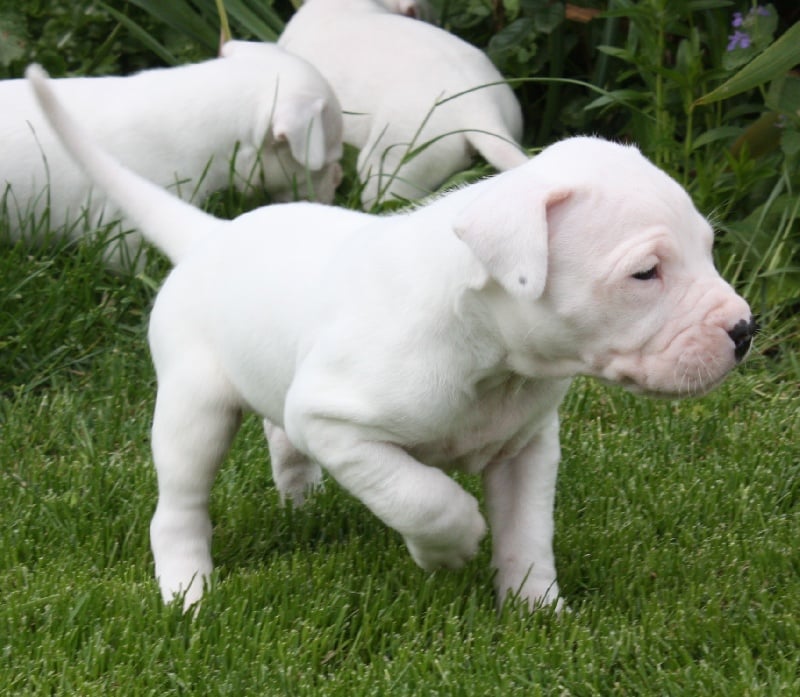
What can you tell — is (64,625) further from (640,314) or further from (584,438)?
(584,438)

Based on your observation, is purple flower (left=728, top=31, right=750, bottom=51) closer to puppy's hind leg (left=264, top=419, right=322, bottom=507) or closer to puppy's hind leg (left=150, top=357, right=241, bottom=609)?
puppy's hind leg (left=264, top=419, right=322, bottom=507)

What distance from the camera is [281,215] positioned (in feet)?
11.0

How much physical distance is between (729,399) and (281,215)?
1.65 m

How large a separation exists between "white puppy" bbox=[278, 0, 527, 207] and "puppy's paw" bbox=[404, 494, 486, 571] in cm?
236

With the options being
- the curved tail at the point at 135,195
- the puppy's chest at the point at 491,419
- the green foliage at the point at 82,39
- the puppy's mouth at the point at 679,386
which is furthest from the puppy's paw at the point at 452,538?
the green foliage at the point at 82,39

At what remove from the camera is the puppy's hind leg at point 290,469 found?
12.1 ft

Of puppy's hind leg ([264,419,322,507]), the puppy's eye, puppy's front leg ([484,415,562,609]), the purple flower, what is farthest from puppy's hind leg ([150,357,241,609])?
the purple flower

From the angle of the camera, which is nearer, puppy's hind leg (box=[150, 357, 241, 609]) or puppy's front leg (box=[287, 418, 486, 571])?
puppy's front leg (box=[287, 418, 486, 571])

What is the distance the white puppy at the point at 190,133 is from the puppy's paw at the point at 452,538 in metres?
2.43

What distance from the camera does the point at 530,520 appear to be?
9.93ft

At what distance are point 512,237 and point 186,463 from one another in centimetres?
116

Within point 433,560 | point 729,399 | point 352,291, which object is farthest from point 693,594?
point 729,399

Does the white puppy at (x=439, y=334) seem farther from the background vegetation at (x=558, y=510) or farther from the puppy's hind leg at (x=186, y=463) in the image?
the background vegetation at (x=558, y=510)

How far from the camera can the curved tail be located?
3.61m
